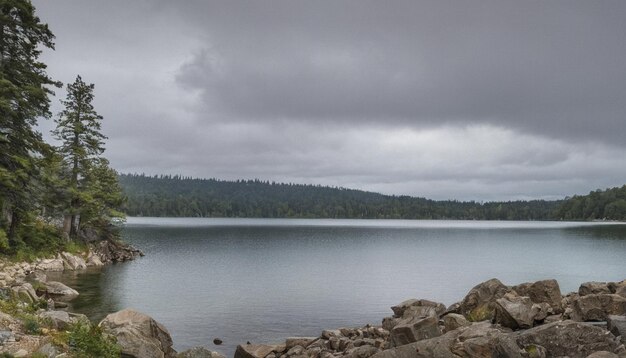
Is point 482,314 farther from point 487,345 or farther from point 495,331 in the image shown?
point 487,345

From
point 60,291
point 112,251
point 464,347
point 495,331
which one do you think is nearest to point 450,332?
point 495,331

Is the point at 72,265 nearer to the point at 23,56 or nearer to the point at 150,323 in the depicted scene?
the point at 23,56

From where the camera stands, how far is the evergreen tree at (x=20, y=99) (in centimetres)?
3834

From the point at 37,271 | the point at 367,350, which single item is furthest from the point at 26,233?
the point at 367,350

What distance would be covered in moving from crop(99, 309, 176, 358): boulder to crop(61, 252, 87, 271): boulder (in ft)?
126

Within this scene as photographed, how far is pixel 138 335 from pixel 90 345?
334 cm

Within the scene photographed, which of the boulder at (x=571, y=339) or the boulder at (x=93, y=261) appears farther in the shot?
the boulder at (x=93, y=261)

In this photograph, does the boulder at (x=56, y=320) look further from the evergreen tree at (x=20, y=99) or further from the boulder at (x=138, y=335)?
the evergreen tree at (x=20, y=99)

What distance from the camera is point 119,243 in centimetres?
7744

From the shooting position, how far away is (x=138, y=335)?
68.8 ft

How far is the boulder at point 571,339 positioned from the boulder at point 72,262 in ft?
173

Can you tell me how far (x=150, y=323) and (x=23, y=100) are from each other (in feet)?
82.9

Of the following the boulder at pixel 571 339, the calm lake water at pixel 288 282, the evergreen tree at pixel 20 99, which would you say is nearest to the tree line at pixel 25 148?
the evergreen tree at pixel 20 99

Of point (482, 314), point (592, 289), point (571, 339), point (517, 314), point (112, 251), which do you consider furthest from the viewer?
point (112, 251)
